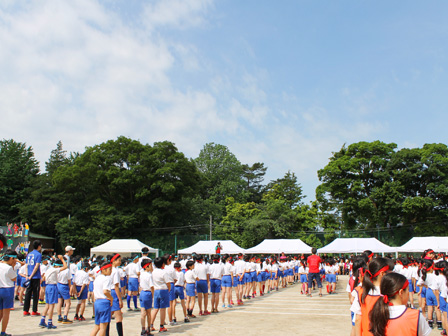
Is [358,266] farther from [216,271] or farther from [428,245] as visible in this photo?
[428,245]

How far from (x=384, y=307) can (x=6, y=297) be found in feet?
24.6

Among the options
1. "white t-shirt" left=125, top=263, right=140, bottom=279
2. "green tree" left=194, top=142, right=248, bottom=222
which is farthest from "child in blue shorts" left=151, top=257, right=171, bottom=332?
"green tree" left=194, top=142, right=248, bottom=222

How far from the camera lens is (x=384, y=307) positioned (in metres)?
3.05

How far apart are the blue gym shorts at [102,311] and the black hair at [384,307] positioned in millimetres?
4832

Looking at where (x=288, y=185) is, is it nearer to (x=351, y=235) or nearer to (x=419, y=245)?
(x=351, y=235)

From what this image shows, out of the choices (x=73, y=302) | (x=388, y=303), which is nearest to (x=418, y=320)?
(x=388, y=303)

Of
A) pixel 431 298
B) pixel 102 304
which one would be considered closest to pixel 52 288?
pixel 102 304

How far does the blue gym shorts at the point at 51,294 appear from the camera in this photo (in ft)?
31.0

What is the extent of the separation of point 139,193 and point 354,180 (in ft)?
71.2

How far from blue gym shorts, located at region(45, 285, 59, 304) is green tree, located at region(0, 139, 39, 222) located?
42897mm

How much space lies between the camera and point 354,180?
126ft

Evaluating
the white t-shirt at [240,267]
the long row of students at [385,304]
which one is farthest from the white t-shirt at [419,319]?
the white t-shirt at [240,267]

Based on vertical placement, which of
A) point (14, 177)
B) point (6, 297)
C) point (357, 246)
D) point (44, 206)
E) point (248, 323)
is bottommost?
point (248, 323)

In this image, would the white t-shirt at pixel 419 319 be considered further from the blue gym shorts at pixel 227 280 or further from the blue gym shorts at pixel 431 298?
the blue gym shorts at pixel 227 280
